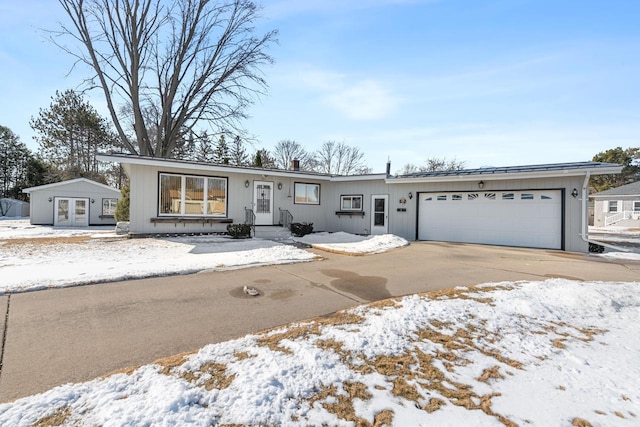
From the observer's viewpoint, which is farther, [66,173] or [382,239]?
[66,173]

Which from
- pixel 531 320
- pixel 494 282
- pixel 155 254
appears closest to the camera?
pixel 531 320

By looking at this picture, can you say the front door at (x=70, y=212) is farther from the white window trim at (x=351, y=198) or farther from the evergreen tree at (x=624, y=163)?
the evergreen tree at (x=624, y=163)

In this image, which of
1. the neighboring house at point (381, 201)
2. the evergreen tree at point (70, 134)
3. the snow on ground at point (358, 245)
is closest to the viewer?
the snow on ground at point (358, 245)

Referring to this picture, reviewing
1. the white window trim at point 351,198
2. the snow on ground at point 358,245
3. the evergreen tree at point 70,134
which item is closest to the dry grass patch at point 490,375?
the snow on ground at point 358,245

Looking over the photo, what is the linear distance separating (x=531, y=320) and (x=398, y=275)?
2.57m

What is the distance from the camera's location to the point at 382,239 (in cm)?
1079

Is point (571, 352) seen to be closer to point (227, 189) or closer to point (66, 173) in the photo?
point (227, 189)

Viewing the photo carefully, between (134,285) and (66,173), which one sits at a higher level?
(66,173)

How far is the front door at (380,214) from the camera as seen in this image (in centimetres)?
1359

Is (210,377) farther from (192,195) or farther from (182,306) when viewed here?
(192,195)

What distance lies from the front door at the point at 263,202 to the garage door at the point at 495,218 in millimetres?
6571

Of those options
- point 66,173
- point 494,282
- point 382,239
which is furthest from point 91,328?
point 66,173

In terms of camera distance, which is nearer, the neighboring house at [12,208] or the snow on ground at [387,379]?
the snow on ground at [387,379]

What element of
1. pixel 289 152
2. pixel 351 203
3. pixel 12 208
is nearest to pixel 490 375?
pixel 351 203
